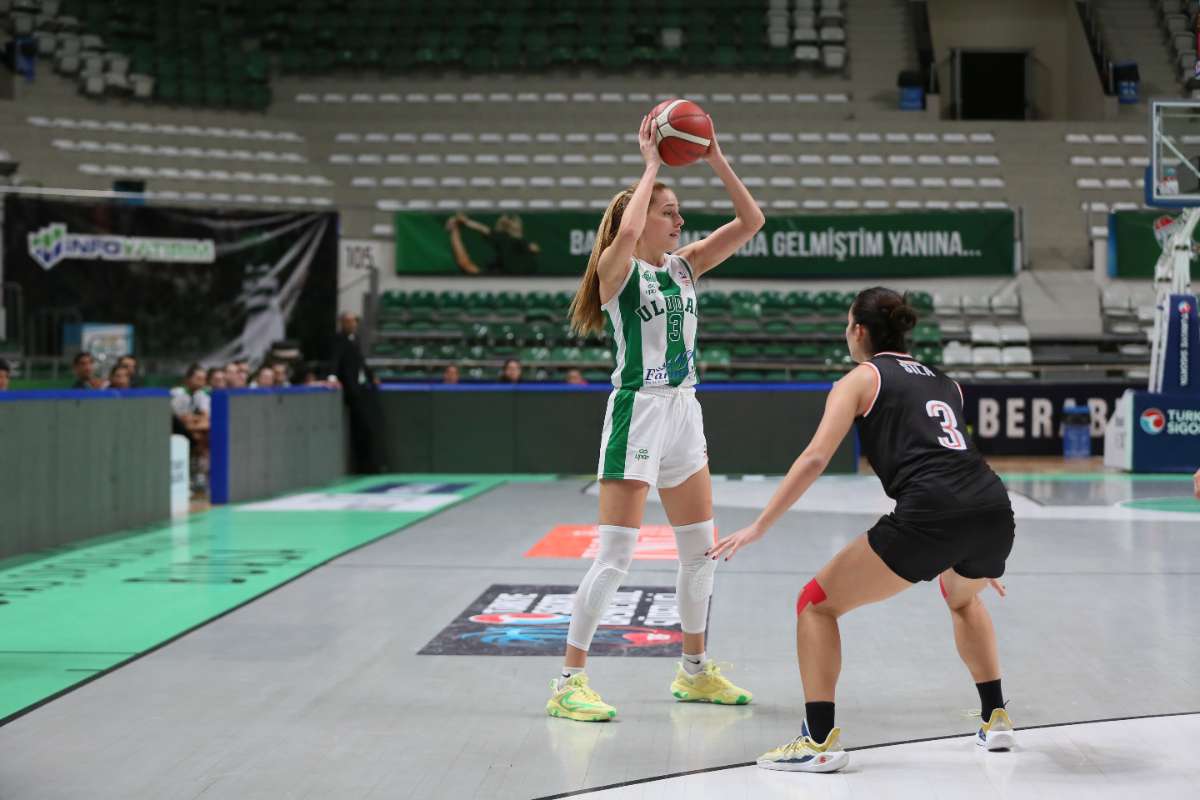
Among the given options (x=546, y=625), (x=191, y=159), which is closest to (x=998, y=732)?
(x=546, y=625)

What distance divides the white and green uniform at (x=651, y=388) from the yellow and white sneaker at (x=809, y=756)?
1.09m

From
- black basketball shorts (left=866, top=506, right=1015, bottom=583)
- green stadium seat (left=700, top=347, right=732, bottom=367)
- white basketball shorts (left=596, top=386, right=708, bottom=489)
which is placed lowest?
black basketball shorts (left=866, top=506, right=1015, bottom=583)

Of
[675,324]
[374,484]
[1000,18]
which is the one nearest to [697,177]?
[1000,18]

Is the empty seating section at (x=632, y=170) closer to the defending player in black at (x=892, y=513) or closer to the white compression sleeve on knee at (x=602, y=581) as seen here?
the white compression sleeve on knee at (x=602, y=581)

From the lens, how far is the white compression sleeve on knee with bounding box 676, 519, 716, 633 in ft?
15.2

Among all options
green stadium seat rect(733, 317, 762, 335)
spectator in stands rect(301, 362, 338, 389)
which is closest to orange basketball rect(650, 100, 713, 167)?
spectator in stands rect(301, 362, 338, 389)

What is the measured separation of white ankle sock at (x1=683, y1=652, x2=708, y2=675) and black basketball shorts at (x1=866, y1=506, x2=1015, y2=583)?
1.10 m

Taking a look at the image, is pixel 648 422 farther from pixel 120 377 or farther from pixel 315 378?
pixel 315 378

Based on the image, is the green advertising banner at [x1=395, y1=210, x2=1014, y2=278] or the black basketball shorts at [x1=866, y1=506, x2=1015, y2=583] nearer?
the black basketball shorts at [x1=866, y1=506, x2=1015, y2=583]

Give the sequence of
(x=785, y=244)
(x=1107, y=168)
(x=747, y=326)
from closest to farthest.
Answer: (x=747, y=326), (x=785, y=244), (x=1107, y=168)

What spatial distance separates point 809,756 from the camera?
3.79 m

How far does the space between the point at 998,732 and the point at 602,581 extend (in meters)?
1.40

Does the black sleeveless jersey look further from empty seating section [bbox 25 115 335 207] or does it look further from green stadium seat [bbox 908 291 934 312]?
empty seating section [bbox 25 115 335 207]

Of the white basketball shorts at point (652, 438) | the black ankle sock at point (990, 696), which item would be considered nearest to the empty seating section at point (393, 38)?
the white basketball shorts at point (652, 438)
